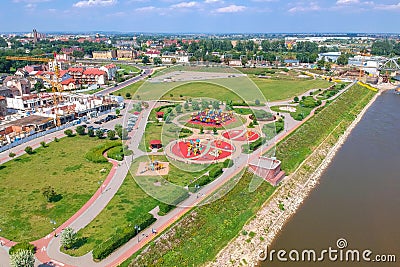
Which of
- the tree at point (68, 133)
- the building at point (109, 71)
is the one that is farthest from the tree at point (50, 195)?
the building at point (109, 71)

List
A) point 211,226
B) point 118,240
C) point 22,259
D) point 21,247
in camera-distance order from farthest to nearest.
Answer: point 211,226 < point 118,240 < point 21,247 < point 22,259

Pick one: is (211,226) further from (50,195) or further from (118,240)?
(50,195)

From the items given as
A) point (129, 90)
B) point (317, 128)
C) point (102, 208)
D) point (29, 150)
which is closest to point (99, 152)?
point (29, 150)

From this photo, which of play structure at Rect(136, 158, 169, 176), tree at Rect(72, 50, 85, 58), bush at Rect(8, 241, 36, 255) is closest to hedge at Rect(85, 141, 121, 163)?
play structure at Rect(136, 158, 169, 176)

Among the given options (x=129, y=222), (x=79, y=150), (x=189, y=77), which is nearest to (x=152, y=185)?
(x=129, y=222)

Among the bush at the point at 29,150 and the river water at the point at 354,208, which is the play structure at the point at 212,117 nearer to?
the river water at the point at 354,208

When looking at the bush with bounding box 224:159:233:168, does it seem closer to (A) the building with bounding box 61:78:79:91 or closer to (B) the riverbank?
(B) the riverbank

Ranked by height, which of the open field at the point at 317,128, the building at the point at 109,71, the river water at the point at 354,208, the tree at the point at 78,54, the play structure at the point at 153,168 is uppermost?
the tree at the point at 78,54
